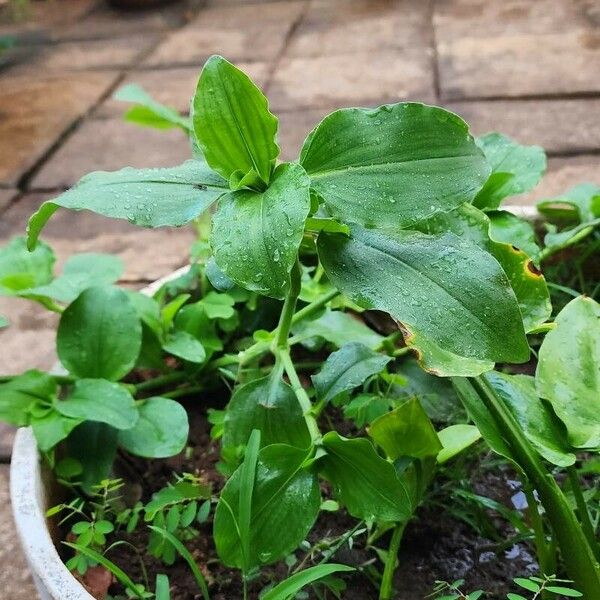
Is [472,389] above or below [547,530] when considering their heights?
above

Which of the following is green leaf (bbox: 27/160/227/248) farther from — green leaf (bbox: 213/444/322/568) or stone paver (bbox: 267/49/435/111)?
stone paver (bbox: 267/49/435/111)

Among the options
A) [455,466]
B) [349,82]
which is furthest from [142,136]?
[455,466]

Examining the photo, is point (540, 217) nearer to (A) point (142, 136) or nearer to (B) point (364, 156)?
(B) point (364, 156)

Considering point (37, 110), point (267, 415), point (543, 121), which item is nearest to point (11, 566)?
point (267, 415)

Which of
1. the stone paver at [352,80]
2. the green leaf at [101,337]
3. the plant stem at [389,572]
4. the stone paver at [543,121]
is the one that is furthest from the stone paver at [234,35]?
the plant stem at [389,572]

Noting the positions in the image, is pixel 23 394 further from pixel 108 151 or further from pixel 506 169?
pixel 108 151

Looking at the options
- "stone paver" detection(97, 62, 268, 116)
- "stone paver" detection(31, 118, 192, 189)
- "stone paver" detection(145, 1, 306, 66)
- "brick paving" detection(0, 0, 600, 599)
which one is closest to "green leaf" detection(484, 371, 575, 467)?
"brick paving" detection(0, 0, 600, 599)
